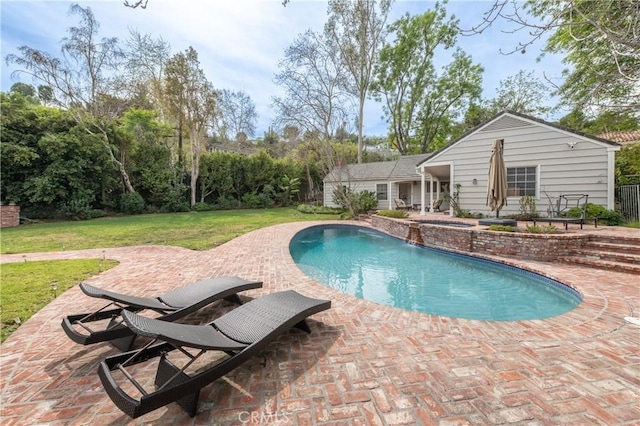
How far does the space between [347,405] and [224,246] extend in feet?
23.7

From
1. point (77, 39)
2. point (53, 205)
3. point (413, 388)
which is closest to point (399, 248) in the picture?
point (413, 388)

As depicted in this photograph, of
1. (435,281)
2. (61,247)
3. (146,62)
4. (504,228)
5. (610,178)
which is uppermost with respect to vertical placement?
(146,62)

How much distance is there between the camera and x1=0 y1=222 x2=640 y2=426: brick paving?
1919 mm

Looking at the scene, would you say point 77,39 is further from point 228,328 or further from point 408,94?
point 408,94

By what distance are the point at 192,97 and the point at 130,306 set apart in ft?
64.8

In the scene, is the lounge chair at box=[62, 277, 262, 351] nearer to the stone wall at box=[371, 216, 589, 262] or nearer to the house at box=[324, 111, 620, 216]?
the stone wall at box=[371, 216, 589, 262]

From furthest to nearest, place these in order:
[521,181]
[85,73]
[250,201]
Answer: [250,201]
[85,73]
[521,181]

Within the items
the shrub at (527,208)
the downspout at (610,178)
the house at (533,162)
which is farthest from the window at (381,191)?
the downspout at (610,178)

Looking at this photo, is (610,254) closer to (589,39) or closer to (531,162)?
(589,39)

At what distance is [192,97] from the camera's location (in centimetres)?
1903

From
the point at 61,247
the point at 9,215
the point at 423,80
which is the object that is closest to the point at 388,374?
the point at 61,247

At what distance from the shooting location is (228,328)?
263 centimetres

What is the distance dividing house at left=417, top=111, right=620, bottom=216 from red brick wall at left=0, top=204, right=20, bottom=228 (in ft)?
72.3

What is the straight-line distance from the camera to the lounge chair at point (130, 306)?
8.28 feet
